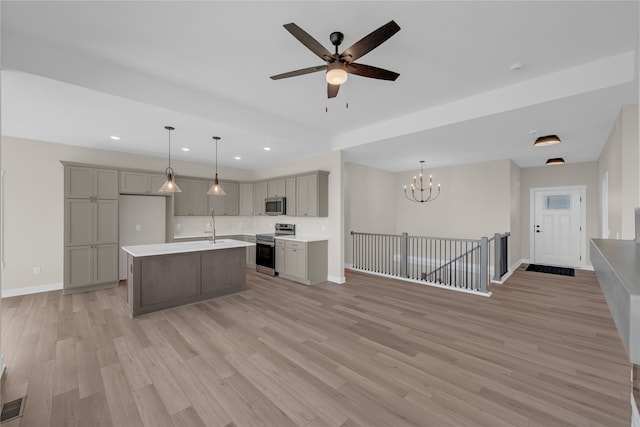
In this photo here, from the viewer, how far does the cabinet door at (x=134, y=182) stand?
5.40 meters

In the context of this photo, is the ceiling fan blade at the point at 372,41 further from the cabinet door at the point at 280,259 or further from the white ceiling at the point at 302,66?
the cabinet door at the point at 280,259

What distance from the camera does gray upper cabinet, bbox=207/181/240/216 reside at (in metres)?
6.99

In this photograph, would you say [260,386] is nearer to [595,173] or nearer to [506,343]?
[506,343]

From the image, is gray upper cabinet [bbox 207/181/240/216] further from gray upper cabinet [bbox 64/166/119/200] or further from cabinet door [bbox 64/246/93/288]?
cabinet door [bbox 64/246/93/288]

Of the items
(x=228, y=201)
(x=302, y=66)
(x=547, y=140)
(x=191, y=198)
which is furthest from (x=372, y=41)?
(x=228, y=201)

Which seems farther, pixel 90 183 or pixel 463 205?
pixel 463 205

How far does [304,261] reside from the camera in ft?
17.7

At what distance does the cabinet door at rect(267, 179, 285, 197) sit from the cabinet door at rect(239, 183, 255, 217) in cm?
80

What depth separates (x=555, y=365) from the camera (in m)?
2.60

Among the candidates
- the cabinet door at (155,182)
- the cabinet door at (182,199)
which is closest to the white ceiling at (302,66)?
the cabinet door at (155,182)

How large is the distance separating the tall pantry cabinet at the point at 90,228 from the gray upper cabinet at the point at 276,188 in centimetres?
318

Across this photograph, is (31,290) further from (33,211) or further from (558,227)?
(558,227)

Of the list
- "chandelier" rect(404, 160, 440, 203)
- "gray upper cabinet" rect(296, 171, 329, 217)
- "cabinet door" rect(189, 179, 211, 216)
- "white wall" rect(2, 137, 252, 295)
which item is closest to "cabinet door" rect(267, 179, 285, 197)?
"gray upper cabinet" rect(296, 171, 329, 217)

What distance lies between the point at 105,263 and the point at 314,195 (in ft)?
13.8
